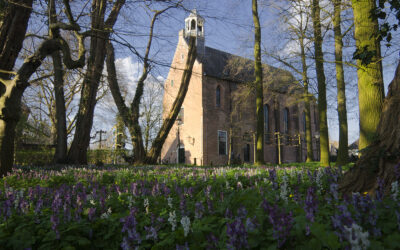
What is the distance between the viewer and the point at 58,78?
49.3ft

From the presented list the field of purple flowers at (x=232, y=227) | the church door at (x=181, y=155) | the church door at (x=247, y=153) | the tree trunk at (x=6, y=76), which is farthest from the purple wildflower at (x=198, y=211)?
the church door at (x=247, y=153)

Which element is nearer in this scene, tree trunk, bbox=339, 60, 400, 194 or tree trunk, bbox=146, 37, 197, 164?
tree trunk, bbox=339, 60, 400, 194

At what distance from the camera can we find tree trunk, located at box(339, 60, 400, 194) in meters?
3.66

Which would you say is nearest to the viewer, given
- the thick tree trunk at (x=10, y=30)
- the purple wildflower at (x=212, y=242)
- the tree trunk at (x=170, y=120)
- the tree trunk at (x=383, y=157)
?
the purple wildflower at (x=212, y=242)

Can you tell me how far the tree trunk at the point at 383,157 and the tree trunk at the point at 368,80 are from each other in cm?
435

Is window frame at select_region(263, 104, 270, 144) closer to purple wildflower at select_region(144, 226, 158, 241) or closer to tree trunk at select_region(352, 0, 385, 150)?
tree trunk at select_region(352, 0, 385, 150)

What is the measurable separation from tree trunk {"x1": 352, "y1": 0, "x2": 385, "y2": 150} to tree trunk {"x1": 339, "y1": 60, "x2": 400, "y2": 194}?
4.35 metres

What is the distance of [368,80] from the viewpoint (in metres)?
8.40

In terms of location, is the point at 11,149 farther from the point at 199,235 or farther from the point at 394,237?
the point at 394,237

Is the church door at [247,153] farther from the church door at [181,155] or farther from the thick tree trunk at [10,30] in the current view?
the thick tree trunk at [10,30]

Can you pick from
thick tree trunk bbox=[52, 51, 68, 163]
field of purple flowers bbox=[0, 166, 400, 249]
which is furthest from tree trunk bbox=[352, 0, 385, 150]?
thick tree trunk bbox=[52, 51, 68, 163]

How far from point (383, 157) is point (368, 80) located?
5595 mm

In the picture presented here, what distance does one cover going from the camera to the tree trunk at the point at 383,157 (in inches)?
144

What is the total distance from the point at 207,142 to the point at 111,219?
32694mm
